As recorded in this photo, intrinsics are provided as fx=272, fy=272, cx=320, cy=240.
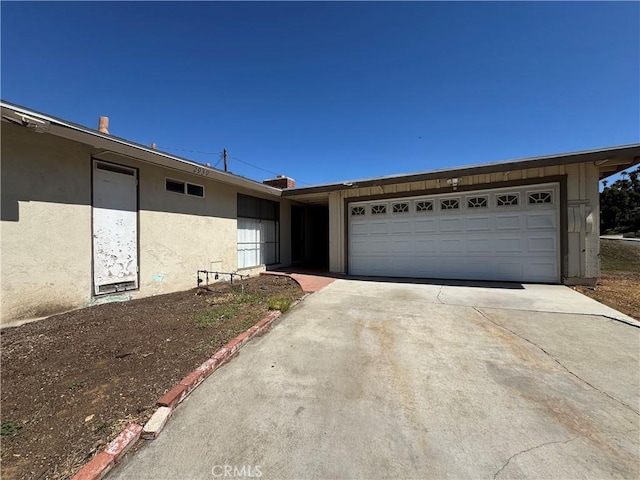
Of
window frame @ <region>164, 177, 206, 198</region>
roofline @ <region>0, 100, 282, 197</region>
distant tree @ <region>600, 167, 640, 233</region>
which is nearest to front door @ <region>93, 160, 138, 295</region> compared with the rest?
roofline @ <region>0, 100, 282, 197</region>

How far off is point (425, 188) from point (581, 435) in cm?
752

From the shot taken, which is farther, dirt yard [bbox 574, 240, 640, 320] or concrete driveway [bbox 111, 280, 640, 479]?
dirt yard [bbox 574, 240, 640, 320]

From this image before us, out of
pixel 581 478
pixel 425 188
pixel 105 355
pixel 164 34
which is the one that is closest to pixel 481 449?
pixel 581 478

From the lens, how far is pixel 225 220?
8.87m

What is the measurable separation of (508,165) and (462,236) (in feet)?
7.51

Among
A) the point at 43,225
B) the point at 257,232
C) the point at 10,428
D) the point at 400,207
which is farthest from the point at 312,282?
the point at 10,428

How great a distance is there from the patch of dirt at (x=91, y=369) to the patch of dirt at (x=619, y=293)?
274 inches

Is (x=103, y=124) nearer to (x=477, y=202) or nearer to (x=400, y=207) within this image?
(x=400, y=207)

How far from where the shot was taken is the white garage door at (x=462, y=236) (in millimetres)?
7613

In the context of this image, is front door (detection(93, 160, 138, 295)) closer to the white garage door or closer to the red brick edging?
the red brick edging

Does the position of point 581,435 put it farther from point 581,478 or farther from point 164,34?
point 164,34

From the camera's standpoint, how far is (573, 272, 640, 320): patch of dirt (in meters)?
5.49

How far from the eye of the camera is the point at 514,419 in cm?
235

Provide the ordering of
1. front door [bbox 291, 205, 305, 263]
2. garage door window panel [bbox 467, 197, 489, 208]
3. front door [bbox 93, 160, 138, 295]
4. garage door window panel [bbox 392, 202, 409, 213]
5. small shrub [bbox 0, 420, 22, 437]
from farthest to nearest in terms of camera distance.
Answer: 1. front door [bbox 291, 205, 305, 263]
2. garage door window panel [bbox 392, 202, 409, 213]
3. garage door window panel [bbox 467, 197, 489, 208]
4. front door [bbox 93, 160, 138, 295]
5. small shrub [bbox 0, 420, 22, 437]
